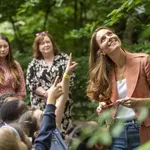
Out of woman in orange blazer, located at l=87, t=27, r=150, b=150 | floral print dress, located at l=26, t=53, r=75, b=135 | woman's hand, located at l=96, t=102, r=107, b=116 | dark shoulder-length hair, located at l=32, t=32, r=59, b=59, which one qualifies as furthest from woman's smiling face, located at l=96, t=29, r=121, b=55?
dark shoulder-length hair, located at l=32, t=32, r=59, b=59

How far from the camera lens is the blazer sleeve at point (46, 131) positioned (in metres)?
2.89

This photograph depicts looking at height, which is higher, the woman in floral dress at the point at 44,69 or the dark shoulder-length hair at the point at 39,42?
the dark shoulder-length hair at the point at 39,42

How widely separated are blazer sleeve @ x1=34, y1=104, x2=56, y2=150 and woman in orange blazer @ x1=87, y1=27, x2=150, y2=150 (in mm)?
511

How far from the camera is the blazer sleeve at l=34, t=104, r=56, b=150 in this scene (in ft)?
9.50

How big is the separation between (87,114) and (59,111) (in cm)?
354

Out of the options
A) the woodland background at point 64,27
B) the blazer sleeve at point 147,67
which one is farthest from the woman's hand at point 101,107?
the woodland background at point 64,27

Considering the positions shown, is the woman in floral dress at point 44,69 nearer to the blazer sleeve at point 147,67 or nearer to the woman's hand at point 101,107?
the woman's hand at point 101,107

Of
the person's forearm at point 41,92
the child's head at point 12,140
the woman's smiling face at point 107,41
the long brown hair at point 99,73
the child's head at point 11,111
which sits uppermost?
the woman's smiling face at point 107,41

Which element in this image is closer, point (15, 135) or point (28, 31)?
point (15, 135)

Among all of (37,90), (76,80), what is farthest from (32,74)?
(76,80)

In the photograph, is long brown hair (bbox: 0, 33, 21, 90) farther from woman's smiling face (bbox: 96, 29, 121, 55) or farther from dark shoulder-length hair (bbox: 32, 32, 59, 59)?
woman's smiling face (bbox: 96, 29, 121, 55)

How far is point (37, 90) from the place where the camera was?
5410 millimetres

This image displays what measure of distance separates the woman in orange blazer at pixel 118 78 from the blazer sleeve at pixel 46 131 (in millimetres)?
511

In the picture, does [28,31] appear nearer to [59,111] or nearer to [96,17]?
[96,17]
